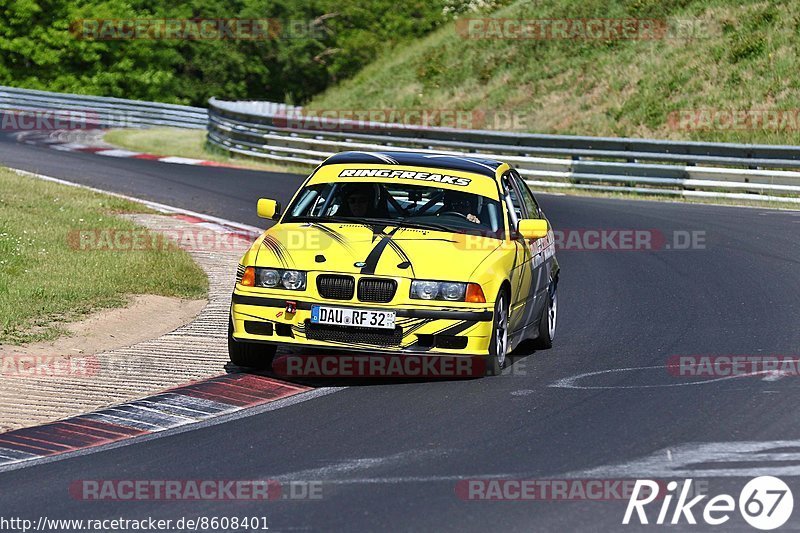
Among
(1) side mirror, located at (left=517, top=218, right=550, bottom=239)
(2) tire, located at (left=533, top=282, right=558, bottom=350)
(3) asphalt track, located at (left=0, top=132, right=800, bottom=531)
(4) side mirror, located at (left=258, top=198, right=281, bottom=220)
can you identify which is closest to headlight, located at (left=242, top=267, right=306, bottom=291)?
(3) asphalt track, located at (left=0, top=132, right=800, bottom=531)

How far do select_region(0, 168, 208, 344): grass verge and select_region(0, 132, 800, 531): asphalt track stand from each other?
145 inches

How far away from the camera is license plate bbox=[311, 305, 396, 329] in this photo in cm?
903

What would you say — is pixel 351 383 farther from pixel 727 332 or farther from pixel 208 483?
pixel 727 332

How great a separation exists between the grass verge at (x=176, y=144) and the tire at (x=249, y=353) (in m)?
17.4

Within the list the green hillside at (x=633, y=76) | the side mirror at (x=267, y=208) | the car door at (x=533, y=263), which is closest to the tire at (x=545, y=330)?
the car door at (x=533, y=263)

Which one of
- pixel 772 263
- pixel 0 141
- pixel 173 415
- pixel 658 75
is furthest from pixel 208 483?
pixel 658 75

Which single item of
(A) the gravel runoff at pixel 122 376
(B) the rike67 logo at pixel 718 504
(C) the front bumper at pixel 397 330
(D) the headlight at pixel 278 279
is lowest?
(A) the gravel runoff at pixel 122 376

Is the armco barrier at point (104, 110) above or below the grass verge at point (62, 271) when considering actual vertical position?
above

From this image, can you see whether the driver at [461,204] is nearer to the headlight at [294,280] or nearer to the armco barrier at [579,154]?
the headlight at [294,280]

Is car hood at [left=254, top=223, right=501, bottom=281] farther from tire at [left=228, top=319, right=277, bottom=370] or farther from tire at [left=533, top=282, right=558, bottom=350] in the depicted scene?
tire at [left=533, top=282, right=558, bottom=350]

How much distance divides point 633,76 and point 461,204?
28.5 meters

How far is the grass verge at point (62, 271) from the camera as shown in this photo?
11516mm

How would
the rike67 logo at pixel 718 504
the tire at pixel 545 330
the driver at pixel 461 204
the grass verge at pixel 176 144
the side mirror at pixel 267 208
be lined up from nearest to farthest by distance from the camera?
the rike67 logo at pixel 718 504, the driver at pixel 461 204, the side mirror at pixel 267 208, the tire at pixel 545 330, the grass verge at pixel 176 144

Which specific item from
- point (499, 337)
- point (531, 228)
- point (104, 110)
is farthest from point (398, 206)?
point (104, 110)
